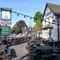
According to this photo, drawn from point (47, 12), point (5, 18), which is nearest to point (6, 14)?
point (5, 18)

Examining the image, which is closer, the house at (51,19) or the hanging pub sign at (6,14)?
the hanging pub sign at (6,14)

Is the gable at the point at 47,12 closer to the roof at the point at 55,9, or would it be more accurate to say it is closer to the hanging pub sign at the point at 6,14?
the roof at the point at 55,9

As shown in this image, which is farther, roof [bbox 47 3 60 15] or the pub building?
roof [bbox 47 3 60 15]

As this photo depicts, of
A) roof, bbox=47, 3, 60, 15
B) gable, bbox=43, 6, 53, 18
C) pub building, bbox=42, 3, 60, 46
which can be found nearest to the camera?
pub building, bbox=42, 3, 60, 46

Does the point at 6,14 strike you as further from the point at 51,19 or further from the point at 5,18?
the point at 51,19

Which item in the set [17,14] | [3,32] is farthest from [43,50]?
[3,32]

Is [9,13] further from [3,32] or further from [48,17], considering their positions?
[48,17]

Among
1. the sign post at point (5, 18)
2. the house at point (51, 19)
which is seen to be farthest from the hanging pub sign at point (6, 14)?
the house at point (51, 19)

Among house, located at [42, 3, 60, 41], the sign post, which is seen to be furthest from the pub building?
the sign post

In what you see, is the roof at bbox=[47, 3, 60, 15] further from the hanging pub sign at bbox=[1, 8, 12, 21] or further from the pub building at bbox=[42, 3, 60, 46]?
the hanging pub sign at bbox=[1, 8, 12, 21]

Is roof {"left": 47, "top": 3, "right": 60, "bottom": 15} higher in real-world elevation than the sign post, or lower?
higher

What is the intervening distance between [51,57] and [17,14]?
5396 mm

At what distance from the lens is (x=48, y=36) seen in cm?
3734

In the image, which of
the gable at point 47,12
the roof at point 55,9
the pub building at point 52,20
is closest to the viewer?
the pub building at point 52,20
